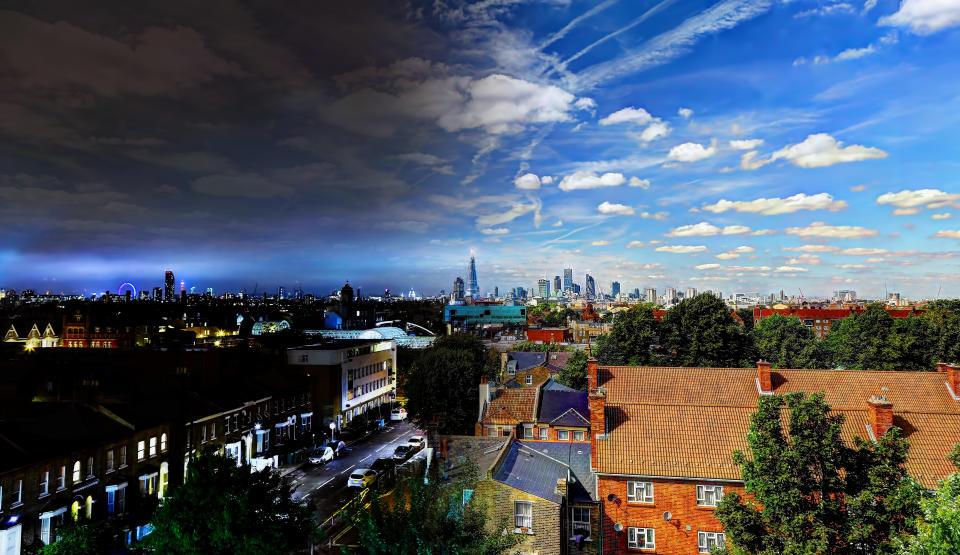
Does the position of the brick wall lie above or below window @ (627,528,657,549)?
above

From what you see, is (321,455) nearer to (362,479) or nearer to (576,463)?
(362,479)

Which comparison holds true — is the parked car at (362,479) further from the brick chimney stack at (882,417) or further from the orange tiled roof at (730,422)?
the brick chimney stack at (882,417)

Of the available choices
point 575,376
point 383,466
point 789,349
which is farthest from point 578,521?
point 789,349

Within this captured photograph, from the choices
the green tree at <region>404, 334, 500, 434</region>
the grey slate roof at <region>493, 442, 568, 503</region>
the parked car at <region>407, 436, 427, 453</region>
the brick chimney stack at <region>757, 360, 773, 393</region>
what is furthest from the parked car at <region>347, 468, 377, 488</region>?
the brick chimney stack at <region>757, 360, 773, 393</region>

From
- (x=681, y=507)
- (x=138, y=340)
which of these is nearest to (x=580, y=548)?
(x=681, y=507)

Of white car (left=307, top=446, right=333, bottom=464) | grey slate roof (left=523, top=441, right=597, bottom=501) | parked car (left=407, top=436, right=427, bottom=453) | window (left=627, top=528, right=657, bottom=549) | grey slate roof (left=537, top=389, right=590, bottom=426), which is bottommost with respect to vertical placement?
white car (left=307, top=446, right=333, bottom=464)

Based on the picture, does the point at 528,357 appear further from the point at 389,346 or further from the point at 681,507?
the point at 681,507

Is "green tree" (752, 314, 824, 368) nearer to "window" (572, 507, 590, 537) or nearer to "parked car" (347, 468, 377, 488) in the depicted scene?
"window" (572, 507, 590, 537)

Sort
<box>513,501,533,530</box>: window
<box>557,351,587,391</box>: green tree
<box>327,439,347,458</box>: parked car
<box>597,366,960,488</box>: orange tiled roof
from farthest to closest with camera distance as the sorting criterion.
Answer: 1. <box>557,351,587,391</box>: green tree
2. <box>327,439,347,458</box>: parked car
3. <box>597,366,960,488</box>: orange tiled roof
4. <box>513,501,533,530</box>: window
